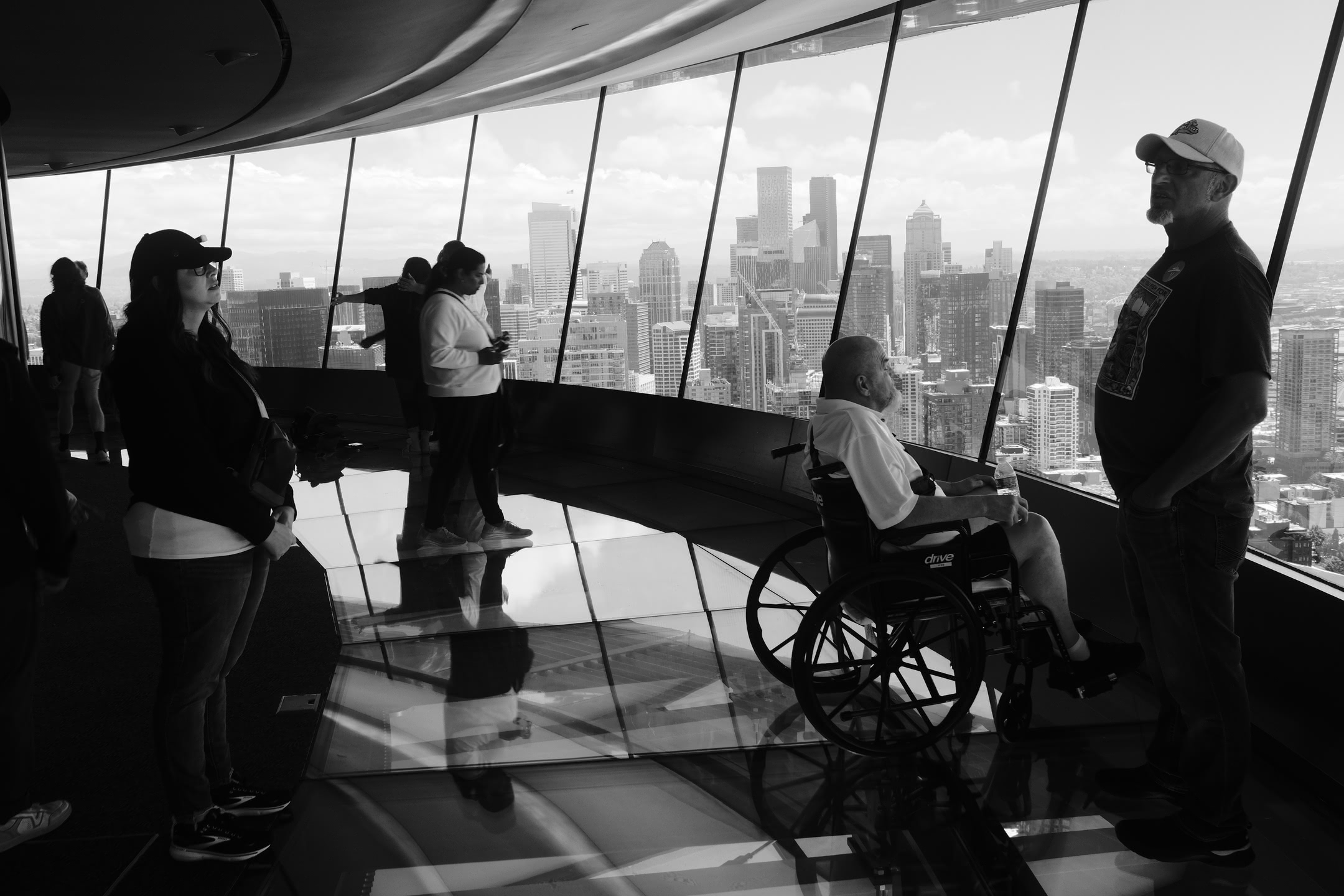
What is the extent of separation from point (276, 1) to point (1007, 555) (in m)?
3.53

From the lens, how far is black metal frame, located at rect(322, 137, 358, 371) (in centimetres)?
1132

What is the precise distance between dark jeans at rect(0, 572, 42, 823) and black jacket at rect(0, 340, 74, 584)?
0.05 meters

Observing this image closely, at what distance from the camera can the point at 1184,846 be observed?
229 cm

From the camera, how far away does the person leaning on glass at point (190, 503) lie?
2141 millimetres

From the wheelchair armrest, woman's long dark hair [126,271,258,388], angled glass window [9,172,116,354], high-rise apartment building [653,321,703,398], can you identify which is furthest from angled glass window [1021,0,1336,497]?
angled glass window [9,172,116,354]

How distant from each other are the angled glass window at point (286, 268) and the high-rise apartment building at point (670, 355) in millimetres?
5446

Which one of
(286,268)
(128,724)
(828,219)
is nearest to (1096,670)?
(128,724)

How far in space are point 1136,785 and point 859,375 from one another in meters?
1.31

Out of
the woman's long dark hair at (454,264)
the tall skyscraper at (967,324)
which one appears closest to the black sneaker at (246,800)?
the woman's long dark hair at (454,264)

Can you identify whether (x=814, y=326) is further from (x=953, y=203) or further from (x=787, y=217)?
(x=953, y=203)

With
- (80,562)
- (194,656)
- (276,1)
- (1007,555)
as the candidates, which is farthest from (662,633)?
(80,562)

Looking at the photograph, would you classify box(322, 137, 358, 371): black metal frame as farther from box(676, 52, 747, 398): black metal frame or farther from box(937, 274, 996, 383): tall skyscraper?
box(937, 274, 996, 383): tall skyscraper

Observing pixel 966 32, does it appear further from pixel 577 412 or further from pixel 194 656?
pixel 194 656

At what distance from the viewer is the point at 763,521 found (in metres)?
5.62
